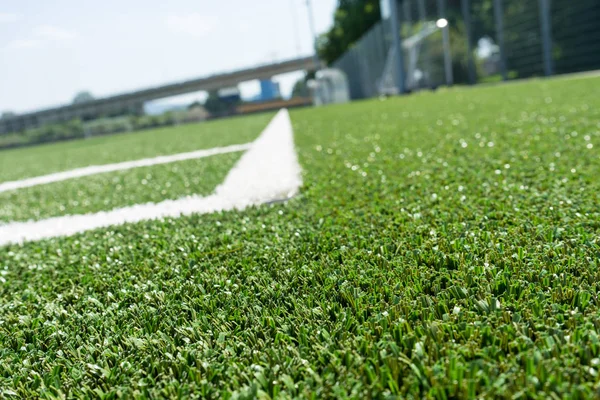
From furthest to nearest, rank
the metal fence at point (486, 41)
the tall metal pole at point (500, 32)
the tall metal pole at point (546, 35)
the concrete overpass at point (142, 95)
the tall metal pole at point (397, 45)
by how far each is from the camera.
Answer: the concrete overpass at point (142, 95), the tall metal pole at point (397, 45), the tall metal pole at point (500, 32), the tall metal pole at point (546, 35), the metal fence at point (486, 41)

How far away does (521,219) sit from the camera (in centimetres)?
194

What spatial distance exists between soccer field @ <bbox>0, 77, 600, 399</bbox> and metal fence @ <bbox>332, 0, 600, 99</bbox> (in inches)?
756

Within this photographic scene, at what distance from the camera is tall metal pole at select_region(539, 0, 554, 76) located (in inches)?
783

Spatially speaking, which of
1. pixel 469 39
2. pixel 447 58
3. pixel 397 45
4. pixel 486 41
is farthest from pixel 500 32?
pixel 397 45

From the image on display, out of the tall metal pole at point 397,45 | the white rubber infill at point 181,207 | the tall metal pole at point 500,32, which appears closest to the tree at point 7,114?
the tall metal pole at point 397,45

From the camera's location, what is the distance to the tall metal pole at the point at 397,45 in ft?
88.4

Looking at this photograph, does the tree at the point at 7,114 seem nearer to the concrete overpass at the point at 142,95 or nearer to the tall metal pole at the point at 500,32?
the concrete overpass at the point at 142,95

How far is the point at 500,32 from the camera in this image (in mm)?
23172

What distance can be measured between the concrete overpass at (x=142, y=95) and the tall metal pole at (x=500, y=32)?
39901 mm

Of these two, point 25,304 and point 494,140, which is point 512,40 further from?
point 25,304

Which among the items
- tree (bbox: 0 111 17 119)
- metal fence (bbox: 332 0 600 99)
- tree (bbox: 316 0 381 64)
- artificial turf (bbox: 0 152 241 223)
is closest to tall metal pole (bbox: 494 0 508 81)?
metal fence (bbox: 332 0 600 99)

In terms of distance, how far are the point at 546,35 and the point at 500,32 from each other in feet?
10.7

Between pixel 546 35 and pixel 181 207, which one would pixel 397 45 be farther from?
pixel 181 207

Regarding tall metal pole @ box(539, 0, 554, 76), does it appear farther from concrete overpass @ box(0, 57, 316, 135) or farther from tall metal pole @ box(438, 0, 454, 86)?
concrete overpass @ box(0, 57, 316, 135)
